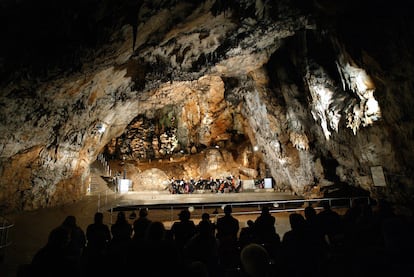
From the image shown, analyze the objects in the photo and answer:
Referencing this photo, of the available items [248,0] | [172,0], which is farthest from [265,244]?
[248,0]

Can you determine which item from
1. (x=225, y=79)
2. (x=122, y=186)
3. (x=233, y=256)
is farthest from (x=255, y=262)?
(x=122, y=186)

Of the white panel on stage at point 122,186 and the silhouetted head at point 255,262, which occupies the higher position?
the white panel on stage at point 122,186

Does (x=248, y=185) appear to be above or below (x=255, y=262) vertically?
above

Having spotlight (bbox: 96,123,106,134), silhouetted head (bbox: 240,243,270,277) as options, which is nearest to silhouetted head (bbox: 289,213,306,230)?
silhouetted head (bbox: 240,243,270,277)

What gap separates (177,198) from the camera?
45.6ft

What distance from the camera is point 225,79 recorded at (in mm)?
15469

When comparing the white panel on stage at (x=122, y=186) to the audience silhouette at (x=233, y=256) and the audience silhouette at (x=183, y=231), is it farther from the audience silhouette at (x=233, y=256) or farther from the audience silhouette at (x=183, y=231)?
the audience silhouette at (x=183, y=231)

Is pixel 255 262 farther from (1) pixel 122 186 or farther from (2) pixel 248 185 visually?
(2) pixel 248 185

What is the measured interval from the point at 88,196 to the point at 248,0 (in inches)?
509

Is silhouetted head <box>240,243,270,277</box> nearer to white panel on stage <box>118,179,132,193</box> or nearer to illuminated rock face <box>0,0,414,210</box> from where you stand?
illuminated rock face <box>0,0,414,210</box>

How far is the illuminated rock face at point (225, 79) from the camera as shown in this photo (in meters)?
6.46

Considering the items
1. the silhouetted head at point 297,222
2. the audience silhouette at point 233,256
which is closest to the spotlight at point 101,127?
the audience silhouette at point 233,256

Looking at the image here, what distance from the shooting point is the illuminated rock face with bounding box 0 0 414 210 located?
21.2 feet

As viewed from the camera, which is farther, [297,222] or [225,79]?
[225,79]
